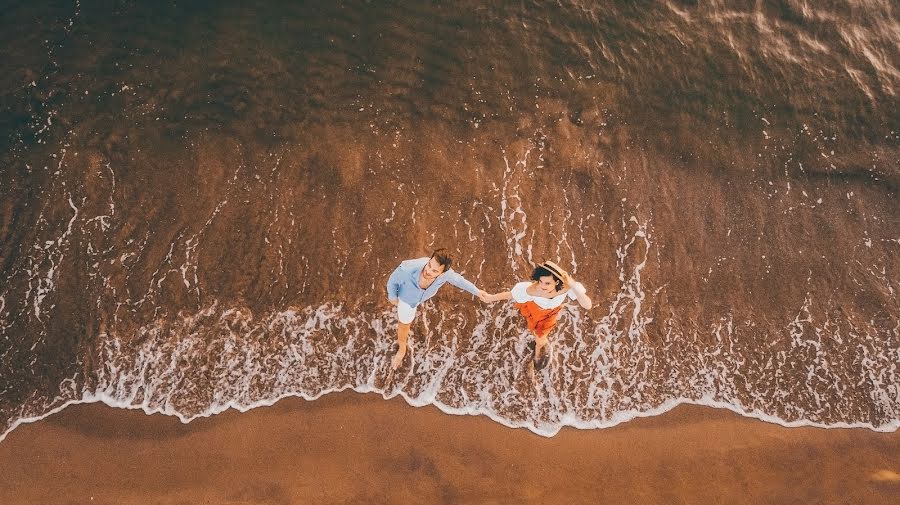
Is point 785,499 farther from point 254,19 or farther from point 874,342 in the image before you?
point 254,19

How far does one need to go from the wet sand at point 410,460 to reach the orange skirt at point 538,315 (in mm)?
1199

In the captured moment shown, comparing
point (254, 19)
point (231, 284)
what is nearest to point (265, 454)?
point (231, 284)

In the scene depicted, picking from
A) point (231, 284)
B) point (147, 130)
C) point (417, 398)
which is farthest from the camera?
point (147, 130)

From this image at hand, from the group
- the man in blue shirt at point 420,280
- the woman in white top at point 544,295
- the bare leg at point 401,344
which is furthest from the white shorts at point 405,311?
the woman in white top at point 544,295

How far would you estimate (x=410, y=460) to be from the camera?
4.61 metres

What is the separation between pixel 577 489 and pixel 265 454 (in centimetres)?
299

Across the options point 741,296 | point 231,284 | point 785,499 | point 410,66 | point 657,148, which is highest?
point 410,66

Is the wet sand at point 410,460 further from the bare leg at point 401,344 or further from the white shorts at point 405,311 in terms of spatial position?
the white shorts at point 405,311

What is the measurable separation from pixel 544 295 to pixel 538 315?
33 centimetres

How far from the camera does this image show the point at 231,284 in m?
5.37

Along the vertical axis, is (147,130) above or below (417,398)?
above

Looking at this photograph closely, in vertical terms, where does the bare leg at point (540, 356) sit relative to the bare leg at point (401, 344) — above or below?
below

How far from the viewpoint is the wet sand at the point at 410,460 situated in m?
4.52

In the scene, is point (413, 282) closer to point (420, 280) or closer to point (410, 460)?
point (420, 280)
